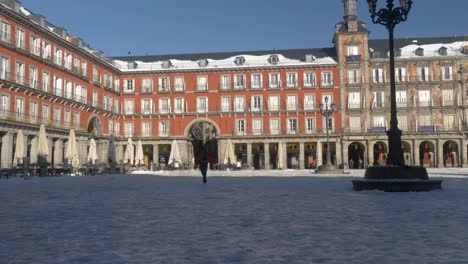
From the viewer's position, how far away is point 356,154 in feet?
180

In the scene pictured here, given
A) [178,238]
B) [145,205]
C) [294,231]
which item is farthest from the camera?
[145,205]

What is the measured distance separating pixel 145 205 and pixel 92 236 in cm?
380

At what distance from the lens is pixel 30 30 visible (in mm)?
36656

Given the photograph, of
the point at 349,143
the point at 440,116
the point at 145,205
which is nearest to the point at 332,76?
the point at 349,143

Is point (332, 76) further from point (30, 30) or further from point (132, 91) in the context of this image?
point (30, 30)

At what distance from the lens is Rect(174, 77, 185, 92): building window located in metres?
53.6

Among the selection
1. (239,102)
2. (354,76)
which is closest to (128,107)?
(239,102)

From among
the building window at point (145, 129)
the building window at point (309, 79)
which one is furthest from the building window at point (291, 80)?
the building window at point (145, 129)

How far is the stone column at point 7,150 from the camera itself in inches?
1296

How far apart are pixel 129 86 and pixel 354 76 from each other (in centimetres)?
2661

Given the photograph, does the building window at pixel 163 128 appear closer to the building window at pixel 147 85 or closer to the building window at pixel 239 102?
the building window at pixel 147 85

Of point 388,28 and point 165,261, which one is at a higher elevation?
point 388,28

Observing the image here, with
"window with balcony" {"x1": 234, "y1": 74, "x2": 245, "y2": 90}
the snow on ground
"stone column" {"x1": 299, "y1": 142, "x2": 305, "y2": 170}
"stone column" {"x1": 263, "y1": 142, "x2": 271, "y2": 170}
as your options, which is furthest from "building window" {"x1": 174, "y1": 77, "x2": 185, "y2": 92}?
the snow on ground

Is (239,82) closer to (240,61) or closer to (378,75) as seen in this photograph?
(240,61)
